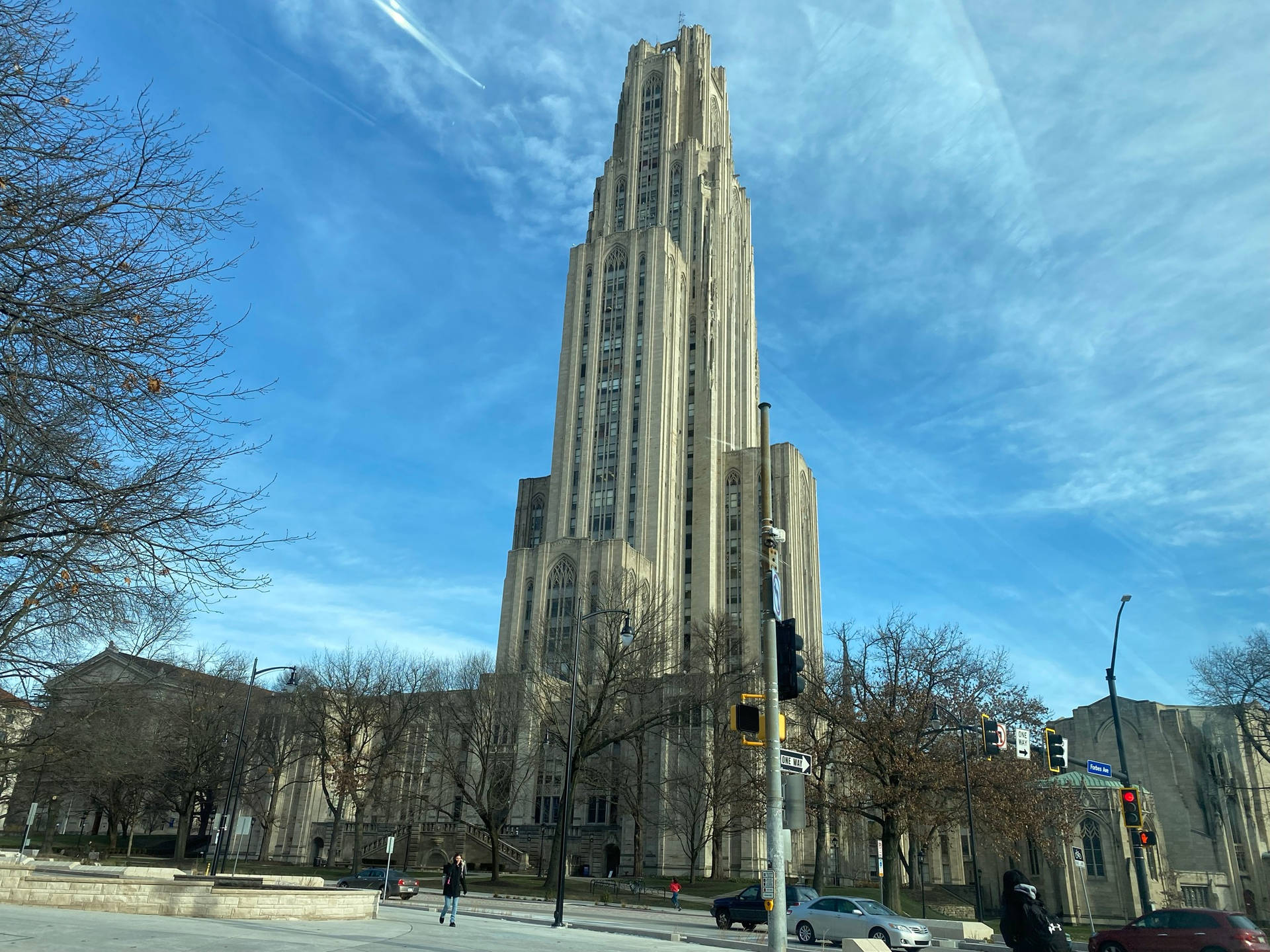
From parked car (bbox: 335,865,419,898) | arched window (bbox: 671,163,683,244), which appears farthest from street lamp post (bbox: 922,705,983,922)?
arched window (bbox: 671,163,683,244)

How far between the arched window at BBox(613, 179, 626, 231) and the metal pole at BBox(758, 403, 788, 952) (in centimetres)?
11111

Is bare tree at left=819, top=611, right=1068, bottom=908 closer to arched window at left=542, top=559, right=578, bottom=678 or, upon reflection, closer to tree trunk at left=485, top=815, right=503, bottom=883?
tree trunk at left=485, top=815, right=503, bottom=883

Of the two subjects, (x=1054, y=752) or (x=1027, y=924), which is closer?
(x=1027, y=924)

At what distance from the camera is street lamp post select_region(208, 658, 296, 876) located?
4416 centimetres

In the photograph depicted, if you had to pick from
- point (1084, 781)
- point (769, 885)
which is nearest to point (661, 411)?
point (1084, 781)

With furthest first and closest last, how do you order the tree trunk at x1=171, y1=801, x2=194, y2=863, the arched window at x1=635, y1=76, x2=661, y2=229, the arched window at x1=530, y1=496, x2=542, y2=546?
the arched window at x1=635, y1=76, x2=661, y2=229 → the arched window at x1=530, y1=496, x2=542, y2=546 → the tree trunk at x1=171, y1=801, x2=194, y2=863

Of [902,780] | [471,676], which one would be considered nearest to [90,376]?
[902,780]

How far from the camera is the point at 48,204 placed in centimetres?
844

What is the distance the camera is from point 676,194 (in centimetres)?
12294

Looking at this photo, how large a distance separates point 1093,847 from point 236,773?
55.3m

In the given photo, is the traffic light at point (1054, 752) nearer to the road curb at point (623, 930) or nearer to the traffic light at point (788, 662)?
the road curb at point (623, 930)

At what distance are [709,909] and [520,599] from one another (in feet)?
182

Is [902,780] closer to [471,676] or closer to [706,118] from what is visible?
[471,676]

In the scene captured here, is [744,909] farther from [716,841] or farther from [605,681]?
[716,841]
